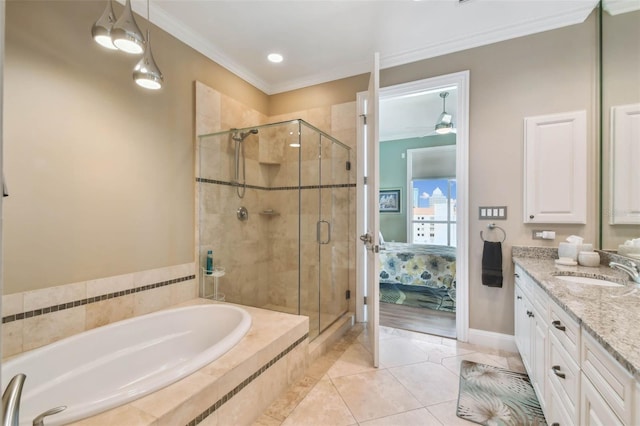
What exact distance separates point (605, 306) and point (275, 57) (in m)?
3.06

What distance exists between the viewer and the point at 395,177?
21.2 feet

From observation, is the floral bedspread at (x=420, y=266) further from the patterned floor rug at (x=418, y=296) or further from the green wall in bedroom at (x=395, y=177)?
the green wall in bedroom at (x=395, y=177)

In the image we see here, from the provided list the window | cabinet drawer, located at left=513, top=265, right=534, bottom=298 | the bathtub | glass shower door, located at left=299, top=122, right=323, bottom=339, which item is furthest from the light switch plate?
the window

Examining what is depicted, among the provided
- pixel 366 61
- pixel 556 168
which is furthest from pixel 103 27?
pixel 556 168

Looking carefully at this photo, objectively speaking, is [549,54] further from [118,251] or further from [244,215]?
[118,251]

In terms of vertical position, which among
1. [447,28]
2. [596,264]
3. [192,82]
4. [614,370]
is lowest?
[614,370]

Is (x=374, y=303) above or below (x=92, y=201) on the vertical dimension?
below

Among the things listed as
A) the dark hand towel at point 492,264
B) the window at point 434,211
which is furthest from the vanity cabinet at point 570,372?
the window at point 434,211

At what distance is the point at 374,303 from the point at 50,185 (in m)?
2.25

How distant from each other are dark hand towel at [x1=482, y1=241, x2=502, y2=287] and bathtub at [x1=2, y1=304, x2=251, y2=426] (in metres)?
1.98

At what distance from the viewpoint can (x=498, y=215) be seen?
101 inches

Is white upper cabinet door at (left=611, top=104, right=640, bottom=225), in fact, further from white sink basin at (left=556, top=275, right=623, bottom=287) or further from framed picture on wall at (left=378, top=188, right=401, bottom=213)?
framed picture on wall at (left=378, top=188, right=401, bottom=213)

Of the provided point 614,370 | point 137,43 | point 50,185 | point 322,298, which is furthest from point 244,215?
point 614,370

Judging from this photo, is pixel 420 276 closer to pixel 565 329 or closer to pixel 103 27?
pixel 565 329
